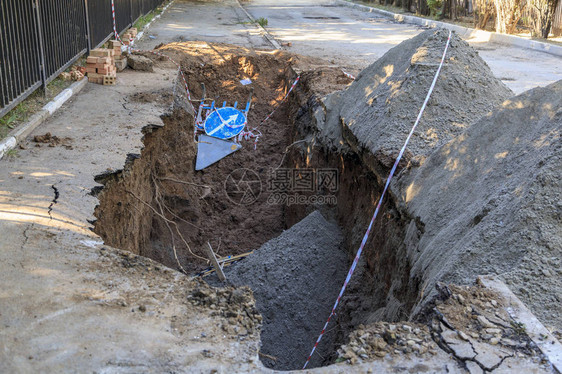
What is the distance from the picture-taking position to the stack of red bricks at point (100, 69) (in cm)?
852

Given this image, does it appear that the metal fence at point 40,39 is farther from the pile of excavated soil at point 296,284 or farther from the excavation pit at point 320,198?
the pile of excavated soil at point 296,284

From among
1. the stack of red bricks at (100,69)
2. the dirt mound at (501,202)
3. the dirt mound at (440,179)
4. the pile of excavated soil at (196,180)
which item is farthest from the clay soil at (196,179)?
the dirt mound at (501,202)

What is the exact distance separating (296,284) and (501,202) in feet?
7.80

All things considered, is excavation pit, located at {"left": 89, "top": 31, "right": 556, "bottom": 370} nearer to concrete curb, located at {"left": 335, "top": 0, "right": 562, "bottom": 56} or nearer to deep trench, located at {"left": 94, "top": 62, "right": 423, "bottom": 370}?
deep trench, located at {"left": 94, "top": 62, "right": 423, "bottom": 370}

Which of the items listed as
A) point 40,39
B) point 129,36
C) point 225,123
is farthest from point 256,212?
point 129,36

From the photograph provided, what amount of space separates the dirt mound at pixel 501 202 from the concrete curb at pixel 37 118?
405 centimetres

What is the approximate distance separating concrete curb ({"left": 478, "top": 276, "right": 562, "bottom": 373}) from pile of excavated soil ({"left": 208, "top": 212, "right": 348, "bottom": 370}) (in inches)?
76.6

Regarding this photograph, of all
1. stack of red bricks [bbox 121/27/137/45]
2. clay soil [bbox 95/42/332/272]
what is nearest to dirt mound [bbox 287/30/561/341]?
clay soil [bbox 95/42/332/272]

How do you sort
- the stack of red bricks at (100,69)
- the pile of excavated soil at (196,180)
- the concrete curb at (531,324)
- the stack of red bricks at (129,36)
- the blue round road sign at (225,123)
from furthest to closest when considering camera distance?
the stack of red bricks at (129,36) < the blue round road sign at (225,123) < the stack of red bricks at (100,69) < the pile of excavated soil at (196,180) < the concrete curb at (531,324)

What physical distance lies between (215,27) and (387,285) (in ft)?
48.4

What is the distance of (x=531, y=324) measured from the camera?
8.85ft

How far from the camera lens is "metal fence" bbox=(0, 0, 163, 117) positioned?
250 inches

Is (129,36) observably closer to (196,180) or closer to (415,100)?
(196,180)

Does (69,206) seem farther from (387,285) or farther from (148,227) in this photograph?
(387,285)
